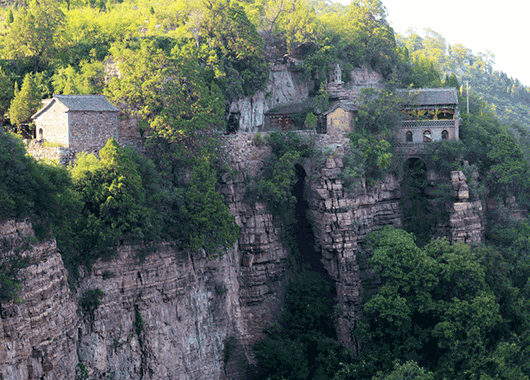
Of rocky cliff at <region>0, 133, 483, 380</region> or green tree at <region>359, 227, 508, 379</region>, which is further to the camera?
green tree at <region>359, 227, 508, 379</region>

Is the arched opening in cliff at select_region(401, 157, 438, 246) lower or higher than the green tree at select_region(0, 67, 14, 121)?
lower

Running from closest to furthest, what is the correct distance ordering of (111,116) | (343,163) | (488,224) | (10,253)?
(10,253) < (111,116) < (343,163) < (488,224)

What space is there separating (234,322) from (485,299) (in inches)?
577

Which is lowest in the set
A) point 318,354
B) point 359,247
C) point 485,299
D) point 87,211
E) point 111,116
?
point 318,354

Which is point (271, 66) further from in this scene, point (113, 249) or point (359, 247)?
point (113, 249)

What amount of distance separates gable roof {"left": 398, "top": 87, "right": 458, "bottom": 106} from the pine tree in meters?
24.9

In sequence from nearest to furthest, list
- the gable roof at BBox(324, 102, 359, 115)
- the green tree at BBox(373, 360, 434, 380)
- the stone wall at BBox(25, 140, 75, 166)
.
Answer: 1. the stone wall at BBox(25, 140, 75, 166)
2. the green tree at BBox(373, 360, 434, 380)
3. the gable roof at BBox(324, 102, 359, 115)

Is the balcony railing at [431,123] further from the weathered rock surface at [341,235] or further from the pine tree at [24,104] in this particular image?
the pine tree at [24,104]

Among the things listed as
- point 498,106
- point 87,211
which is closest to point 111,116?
point 87,211

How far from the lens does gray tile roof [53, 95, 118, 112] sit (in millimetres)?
37522

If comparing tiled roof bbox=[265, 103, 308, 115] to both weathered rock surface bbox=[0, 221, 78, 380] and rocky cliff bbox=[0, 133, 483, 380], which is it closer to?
rocky cliff bbox=[0, 133, 483, 380]

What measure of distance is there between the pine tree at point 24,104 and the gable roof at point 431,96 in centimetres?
2488

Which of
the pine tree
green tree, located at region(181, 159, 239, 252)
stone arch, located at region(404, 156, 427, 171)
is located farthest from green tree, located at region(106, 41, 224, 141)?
stone arch, located at region(404, 156, 427, 171)

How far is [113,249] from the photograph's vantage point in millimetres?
34750
